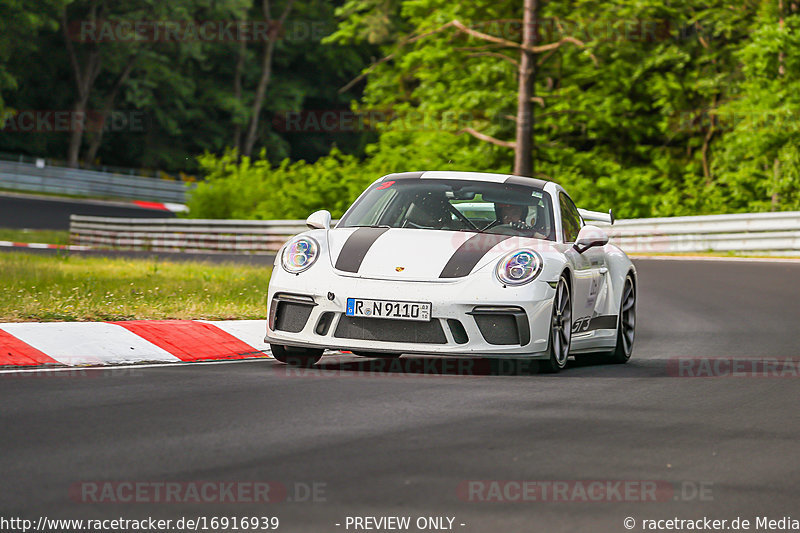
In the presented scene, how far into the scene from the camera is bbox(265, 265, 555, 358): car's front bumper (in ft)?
27.9

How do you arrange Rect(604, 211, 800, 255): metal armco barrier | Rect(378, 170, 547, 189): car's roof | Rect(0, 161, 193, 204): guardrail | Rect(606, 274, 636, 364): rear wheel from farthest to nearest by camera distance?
Rect(0, 161, 193, 204): guardrail
Rect(604, 211, 800, 255): metal armco barrier
Rect(606, 274, 636, 364): rear wheel
Rect(378, 170, 547, 189): car's roof

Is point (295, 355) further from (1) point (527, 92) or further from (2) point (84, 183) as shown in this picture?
(2) point (84, 183)

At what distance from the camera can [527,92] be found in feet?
90.1

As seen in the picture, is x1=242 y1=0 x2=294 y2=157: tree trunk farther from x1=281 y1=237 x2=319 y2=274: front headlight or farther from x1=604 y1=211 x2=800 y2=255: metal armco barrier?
x1=281 y1=237 x2=319 y2=274: front headlight

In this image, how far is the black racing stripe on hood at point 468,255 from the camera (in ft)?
28.4

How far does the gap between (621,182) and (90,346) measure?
24.5 meters

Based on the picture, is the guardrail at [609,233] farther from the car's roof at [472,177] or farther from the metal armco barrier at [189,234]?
the car's roof at [472,177]

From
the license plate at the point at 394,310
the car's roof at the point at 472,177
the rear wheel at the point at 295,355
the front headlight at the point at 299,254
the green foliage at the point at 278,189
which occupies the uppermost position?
the car's roof at the point at 472,177

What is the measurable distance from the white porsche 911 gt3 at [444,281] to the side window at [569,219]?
0.32ft

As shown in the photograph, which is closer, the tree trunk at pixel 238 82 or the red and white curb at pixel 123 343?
the red and white curb at pixel 123 343

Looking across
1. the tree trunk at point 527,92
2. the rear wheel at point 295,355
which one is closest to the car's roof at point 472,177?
the rear wheel at point 295,355

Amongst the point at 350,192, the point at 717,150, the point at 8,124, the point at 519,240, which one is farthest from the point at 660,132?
the point at 8,124

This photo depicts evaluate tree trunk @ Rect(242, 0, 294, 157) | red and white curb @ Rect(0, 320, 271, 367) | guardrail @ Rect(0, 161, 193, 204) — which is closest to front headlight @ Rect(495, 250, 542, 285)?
red and white curb @ Rect(0, 320, 271, 367)

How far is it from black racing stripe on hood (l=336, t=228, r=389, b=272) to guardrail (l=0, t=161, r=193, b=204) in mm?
44141
